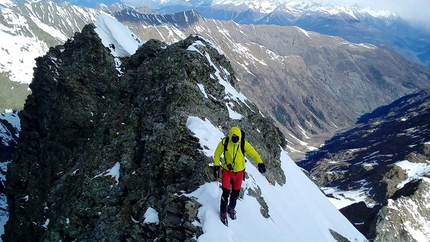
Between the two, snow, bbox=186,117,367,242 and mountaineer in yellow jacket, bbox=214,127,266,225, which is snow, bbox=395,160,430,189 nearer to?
snow, bbox=186,117,367,242

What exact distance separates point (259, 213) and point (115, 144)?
39.7 ft

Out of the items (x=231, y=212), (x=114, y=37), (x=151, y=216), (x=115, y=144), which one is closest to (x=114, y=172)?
(x=115, y=144)

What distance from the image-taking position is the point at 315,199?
36.2 metres

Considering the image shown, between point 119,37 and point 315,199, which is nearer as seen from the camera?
point 315,199

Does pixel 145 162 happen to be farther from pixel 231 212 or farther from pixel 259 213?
pixel 259 213

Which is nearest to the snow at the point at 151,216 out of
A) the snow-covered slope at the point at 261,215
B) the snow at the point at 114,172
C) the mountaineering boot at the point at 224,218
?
the snow-covered slope at the point at 261,215

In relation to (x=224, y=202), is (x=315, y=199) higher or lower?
lower

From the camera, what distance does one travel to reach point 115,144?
82.6ft

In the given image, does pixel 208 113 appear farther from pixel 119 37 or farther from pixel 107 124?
pixel 119 37

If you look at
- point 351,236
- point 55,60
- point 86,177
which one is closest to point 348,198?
point 351,236

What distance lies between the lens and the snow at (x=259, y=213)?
15.8 meters

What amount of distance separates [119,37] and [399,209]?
91.5 metres

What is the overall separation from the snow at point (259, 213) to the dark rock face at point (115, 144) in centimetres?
65

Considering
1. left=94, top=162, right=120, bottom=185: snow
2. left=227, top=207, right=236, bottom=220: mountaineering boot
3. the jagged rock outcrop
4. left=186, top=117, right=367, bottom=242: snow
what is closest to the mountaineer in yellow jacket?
left=227, top=207, right=236, bottom=220: mountaineering boot
